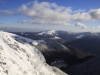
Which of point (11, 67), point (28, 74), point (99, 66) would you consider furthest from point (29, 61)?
point (99, 66)

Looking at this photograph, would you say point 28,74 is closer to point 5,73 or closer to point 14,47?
point 5,73

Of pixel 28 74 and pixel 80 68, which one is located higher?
pixel 28 74

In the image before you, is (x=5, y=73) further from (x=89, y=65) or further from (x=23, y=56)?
(x=89, y=65)

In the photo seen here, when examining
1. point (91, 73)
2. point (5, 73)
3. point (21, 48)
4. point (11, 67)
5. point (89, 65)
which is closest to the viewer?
point (5, 73)

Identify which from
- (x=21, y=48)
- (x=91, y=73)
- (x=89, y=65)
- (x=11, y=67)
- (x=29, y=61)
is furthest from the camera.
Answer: (x=89, y=65)

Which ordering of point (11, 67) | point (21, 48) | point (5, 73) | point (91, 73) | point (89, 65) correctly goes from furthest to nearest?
point (89, 65), point (91, 73), point (21, 48), point (11, 67), point (5, 73)

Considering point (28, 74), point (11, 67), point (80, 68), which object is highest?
point (11, 67)

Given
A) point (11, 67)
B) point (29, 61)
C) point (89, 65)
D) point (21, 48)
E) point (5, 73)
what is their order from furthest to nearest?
1. point (89, 65)
2. point (21, 48)
3. point (29, 61)
4. point (11, 67)
5. point (5, 73)

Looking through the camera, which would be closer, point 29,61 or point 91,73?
point 29,61

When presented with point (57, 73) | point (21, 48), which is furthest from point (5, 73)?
point (57, 73)
